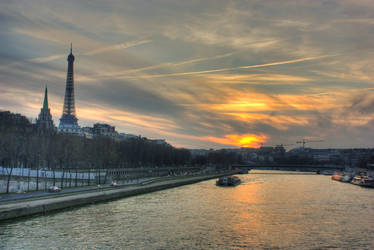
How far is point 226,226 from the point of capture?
92.9 feet

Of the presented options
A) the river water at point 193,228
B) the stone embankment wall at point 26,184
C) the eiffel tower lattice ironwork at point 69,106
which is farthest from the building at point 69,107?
the river water at point 193,228

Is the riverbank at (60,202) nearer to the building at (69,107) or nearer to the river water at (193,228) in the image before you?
the river water at (193,228)

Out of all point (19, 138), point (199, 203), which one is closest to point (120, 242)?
point (199, 203)

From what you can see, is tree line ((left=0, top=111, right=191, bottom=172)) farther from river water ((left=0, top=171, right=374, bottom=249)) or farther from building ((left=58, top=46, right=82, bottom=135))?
building ((left=58, top=46, right=82, bottom=135))

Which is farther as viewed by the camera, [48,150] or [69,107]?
[69,107]

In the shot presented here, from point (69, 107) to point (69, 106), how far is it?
0.46 m

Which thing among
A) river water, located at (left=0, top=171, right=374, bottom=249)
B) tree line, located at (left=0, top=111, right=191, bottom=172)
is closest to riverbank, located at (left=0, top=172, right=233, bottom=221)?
river water, located at (left=0, top=171, right=374, bottom=249)

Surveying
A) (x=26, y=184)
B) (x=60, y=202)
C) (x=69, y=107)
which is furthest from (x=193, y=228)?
(x=69, y=107)

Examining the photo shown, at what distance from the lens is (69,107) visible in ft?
534

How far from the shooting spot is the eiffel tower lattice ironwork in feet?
504

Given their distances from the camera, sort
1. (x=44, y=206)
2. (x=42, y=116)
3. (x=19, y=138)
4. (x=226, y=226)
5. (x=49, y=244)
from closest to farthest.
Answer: (x=49, y=244), (x=226, y=226), (x=44, y=206), (x=19, y=138), (x=42, y=116)

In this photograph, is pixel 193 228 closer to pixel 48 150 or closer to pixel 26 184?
pixel 26 184

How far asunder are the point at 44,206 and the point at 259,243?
708 inches

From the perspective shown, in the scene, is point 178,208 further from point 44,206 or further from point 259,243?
point 259,243
